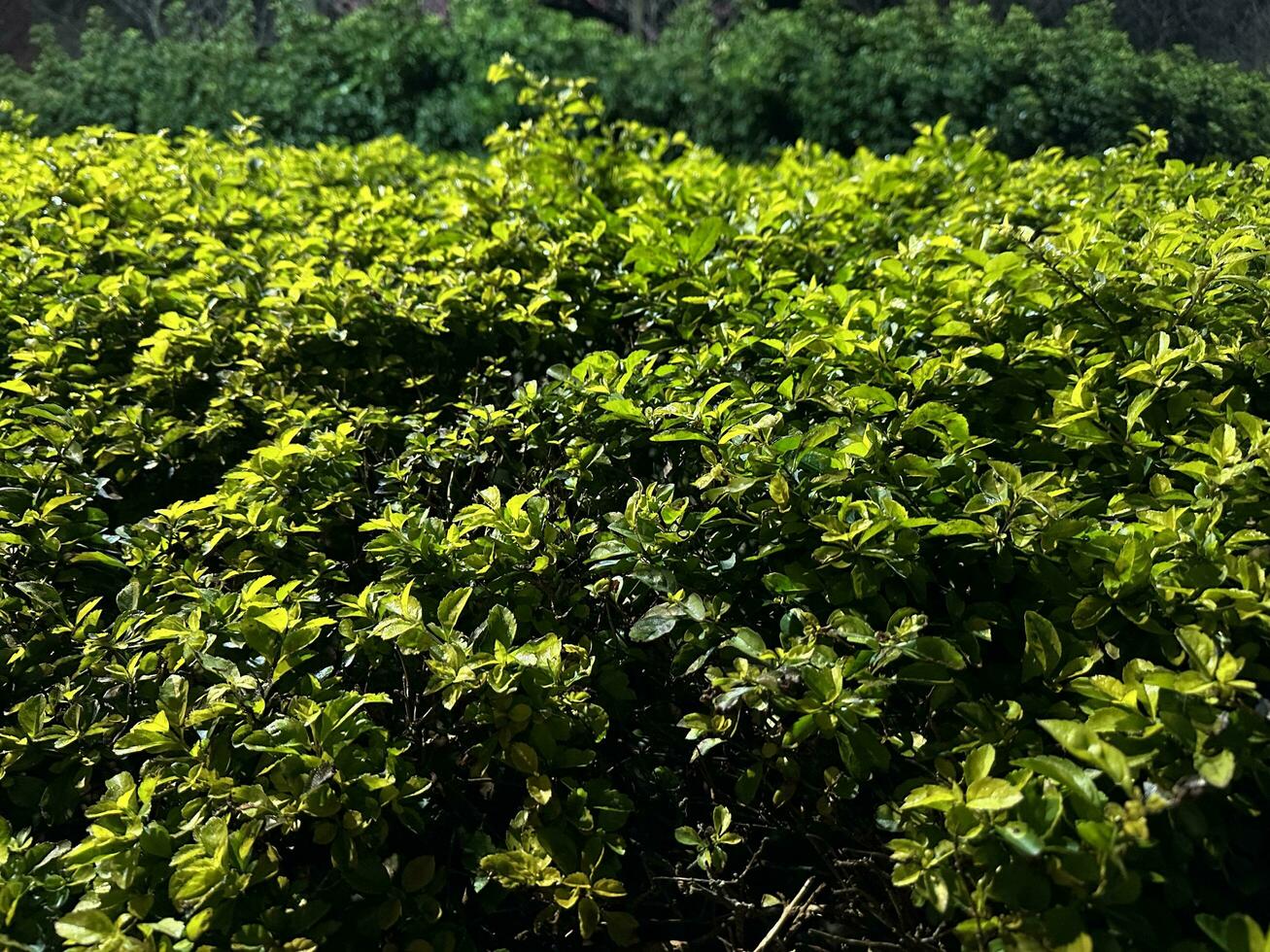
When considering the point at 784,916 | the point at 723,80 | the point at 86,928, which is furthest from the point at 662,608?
the point at 723,80

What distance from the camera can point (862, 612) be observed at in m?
1.55

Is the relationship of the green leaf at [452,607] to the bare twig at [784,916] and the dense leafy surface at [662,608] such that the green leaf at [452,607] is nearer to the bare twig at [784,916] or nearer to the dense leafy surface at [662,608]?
the dense leafy surface at [662,608]

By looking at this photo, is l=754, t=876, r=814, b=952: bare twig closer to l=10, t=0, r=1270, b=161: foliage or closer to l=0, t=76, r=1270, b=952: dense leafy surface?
l=0, t=76, r=1270, b=952: dense leafy surface

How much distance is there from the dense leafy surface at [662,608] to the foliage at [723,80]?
13.2 ft

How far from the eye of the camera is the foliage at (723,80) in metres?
5.95

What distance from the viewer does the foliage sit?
595cm

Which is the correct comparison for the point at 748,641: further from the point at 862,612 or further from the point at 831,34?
the point at 831,34

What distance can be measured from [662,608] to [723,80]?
6173 mm

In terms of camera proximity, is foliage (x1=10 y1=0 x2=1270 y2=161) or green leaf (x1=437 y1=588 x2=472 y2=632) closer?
green leaf (x1=437 y1=588 x2=472 y2=632)

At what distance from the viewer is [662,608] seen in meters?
1.56

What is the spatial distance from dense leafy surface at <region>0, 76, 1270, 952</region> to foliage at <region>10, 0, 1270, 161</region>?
4.02m

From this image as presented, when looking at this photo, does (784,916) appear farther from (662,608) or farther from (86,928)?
(86,928)

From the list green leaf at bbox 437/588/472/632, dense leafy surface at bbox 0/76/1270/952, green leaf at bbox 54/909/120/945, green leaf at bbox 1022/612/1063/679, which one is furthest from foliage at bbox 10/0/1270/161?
green leaf at bbox 54/909/120/945

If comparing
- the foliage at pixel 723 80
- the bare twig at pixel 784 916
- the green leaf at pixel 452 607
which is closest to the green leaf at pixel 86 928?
the green leaf at pixel 452 607
